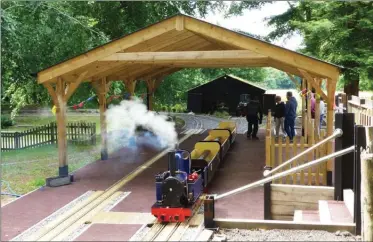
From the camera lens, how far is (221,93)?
110 ft

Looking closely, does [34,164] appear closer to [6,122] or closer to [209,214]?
[209,214]

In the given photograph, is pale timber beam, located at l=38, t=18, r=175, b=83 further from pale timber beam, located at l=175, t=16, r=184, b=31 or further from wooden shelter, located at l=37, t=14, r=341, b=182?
pale timber beam, located at l=175, t=16, r=184, b=31

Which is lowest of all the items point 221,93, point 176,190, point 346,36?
point 176,190

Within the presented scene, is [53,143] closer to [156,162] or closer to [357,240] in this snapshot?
[156,162]

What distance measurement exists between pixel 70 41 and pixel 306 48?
11793mm

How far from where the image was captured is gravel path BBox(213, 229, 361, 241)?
21.2 feet

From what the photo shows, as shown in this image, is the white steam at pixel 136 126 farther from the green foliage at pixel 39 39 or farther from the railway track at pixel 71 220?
the railway track at pixel 71 220

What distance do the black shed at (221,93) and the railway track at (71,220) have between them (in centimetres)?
2215

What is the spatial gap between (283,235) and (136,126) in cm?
1634

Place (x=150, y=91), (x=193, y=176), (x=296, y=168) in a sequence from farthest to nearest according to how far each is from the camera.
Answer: (x=150, y=91) < (x=193, y=176) < (x=296, y=168)

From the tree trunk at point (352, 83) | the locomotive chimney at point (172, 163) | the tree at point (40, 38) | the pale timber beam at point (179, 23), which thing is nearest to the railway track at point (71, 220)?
the locomotive chimney at point (172, 163)

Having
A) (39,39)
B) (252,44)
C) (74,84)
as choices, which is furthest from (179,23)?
(39,39)

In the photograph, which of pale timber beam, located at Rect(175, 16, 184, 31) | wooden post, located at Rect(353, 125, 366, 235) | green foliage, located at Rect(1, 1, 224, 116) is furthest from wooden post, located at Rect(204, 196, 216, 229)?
green foliage, located at Rect(1, 1, 224, 116)

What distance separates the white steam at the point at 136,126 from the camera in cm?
1859
